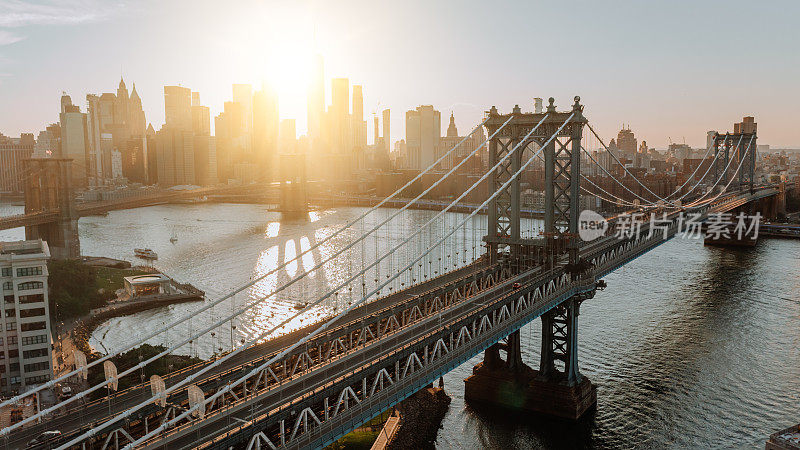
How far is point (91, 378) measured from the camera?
25.5 metres

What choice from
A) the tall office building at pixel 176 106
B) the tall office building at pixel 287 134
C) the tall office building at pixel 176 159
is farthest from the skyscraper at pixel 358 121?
the tall office building at pixel 176 159

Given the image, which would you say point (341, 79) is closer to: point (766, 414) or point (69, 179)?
point (69, 179)

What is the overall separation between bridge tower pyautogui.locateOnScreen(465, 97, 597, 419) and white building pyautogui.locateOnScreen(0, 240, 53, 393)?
17.9 meters

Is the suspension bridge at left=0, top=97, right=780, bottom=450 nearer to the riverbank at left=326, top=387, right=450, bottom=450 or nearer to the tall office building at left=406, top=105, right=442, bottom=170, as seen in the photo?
the riverbank at left=326, top=387, right=450, bottom=450

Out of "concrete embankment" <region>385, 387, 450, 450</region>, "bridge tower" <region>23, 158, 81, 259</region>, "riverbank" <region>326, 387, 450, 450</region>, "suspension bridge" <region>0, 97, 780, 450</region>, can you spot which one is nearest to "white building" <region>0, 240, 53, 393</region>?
"suspension bridge" <region>0, 97, 780, 450</region>

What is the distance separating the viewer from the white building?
2594cm

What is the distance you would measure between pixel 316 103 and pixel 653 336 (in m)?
149

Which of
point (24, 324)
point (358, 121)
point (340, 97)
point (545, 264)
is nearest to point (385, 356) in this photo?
point (545, 264)

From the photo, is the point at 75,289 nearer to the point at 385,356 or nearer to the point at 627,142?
the point at 385,356

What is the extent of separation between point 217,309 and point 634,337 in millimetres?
24569

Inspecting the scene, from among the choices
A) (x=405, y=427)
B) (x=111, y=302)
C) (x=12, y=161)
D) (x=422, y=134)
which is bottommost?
(x=405, y=427)

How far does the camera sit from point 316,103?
17188 centimetres

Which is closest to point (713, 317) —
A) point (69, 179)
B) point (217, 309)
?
point (217, 309)

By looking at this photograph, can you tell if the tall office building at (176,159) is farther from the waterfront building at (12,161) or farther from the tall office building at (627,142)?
the tall office building at (627,142)
